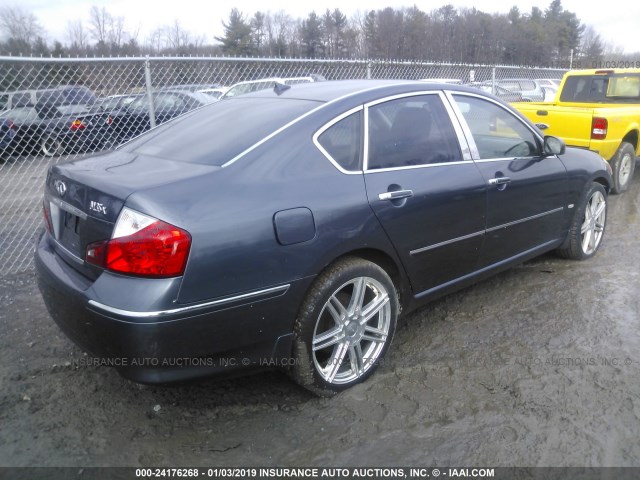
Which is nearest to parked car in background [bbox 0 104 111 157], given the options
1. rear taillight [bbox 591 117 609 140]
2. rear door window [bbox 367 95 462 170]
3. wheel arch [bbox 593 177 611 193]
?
rear door window [bbox 367 95 462 170]

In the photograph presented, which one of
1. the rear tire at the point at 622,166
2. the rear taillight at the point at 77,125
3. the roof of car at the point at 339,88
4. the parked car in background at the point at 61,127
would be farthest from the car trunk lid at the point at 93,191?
the rear tire at the point at 622,166

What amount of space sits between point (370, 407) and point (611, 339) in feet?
5.79

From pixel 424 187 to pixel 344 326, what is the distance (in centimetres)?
95

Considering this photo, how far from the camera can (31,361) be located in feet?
10.8

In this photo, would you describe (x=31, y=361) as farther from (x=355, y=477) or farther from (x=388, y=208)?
(x=388, y=208)

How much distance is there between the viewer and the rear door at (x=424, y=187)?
9.79ft

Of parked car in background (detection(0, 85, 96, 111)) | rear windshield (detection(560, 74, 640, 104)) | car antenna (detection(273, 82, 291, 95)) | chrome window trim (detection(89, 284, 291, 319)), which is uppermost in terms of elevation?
rear windshield (detection(560, 74, 640, 104))

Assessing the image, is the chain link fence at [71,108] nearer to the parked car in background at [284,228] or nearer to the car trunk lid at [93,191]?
the car trunk lid at [93,191]

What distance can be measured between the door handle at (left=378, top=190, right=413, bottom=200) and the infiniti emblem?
1.64 meters

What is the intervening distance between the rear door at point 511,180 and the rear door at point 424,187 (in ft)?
0.46

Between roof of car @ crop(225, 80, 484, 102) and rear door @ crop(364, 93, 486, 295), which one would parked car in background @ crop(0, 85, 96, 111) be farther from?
rear door @ crop(364, 93, 486, 295)

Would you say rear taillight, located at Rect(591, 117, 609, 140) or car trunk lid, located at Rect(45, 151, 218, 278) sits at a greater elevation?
rear taillight, located at Rect(591, 117, 609, 140)

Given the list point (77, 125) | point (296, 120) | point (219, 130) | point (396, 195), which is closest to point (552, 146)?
point (396, 195)

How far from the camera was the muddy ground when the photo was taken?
247 cm
